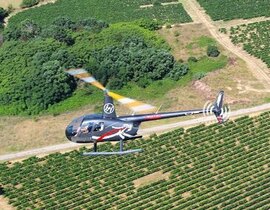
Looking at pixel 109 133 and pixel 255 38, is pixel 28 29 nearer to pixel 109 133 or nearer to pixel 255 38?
pixel 255 38

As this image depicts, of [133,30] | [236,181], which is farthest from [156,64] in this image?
[236,181]

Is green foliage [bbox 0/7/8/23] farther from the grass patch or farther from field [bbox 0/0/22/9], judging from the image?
the grass patch

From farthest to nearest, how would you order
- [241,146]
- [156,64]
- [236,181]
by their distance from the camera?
1. [156,64]
2. [241,146]
3. [236,181]

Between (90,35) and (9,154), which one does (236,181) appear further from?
(90,35)

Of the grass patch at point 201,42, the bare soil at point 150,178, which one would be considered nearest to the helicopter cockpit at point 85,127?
the bare soil at point 150,178

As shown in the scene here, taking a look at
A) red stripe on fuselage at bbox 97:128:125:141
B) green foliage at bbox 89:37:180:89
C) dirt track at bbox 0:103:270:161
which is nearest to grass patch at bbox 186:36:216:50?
green foliage at bbox 89:37:180:89

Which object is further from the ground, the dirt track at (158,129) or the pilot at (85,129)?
the pilot at (85,129)

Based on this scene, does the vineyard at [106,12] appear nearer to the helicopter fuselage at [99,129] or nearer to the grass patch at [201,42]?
the grass patch at [201,42]
